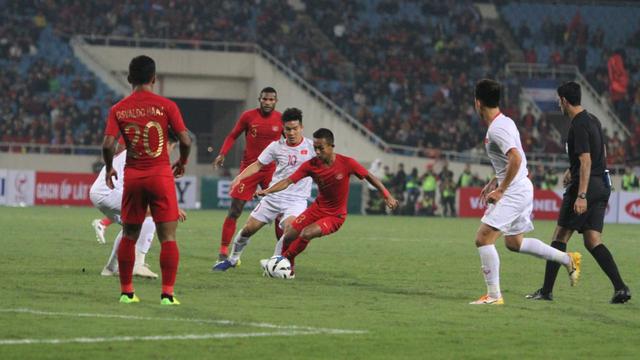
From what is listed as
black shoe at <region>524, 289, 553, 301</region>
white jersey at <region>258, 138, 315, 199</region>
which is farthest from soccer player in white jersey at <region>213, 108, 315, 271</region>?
black shoe at <region>524, 289, 553, 301</region>

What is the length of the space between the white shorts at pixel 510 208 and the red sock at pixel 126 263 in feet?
11.0

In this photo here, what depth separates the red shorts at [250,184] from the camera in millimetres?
17859

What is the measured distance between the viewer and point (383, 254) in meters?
20.7

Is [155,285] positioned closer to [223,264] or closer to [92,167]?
[223,264]

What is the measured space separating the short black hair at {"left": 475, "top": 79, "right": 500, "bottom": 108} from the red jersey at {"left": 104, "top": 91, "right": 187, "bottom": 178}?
2879 millimetres

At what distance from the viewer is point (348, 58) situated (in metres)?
54.0

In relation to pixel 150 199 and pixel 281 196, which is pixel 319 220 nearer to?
pixel 281 196

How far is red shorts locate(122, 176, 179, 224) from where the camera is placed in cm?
1168

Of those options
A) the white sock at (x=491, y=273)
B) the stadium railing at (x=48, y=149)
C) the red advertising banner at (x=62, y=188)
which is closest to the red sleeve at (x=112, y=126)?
the white sock at (x=491, y=273)

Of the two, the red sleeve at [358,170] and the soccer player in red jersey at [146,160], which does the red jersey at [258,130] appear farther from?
the soccer player in red jersey at [146,160]

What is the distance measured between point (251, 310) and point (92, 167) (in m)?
34.3

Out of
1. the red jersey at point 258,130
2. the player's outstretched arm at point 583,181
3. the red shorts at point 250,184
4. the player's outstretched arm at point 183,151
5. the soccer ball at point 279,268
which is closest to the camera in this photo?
the player's outstretched arm at point 183,151

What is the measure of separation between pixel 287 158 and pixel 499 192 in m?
4.91

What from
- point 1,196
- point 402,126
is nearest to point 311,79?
point 402,126
